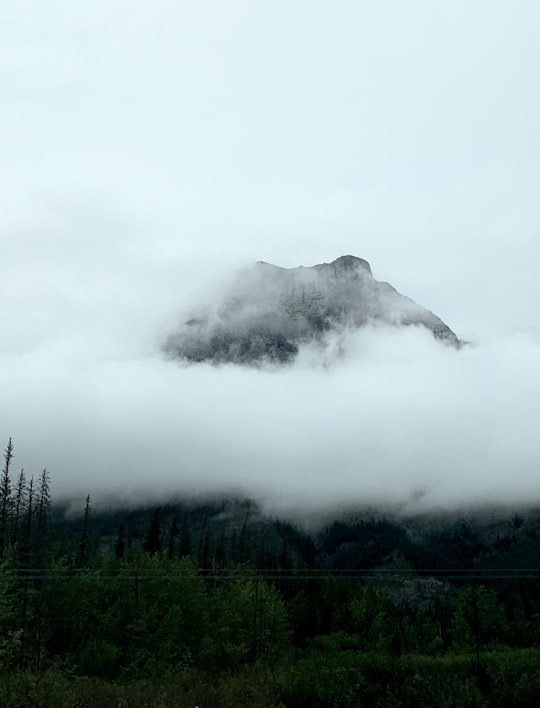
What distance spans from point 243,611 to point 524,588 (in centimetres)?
12268

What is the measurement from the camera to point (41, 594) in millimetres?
76375

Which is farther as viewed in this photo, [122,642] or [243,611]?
[243,611]

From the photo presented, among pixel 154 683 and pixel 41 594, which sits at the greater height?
pixel 41 594

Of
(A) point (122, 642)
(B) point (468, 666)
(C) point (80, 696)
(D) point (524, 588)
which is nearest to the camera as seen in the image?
(C) point (80, 696)

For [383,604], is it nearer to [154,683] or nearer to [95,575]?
[95,575]

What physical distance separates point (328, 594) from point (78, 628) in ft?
189

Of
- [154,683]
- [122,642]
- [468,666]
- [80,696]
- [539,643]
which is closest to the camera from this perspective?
[80,696]

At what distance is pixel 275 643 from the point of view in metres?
81.1

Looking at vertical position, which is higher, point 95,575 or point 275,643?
point 95,575

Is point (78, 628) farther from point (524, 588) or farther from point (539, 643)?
point (524, 588)

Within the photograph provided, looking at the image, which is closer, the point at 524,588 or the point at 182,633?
the point at 182,633

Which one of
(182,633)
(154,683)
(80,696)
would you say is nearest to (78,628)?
(182,633)

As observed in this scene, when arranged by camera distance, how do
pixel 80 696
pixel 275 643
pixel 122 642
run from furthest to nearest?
1. pixel 275 643
2. pixel 122 642
3. pixel 80 696

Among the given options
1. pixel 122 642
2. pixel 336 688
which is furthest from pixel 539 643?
pixel 122 642
